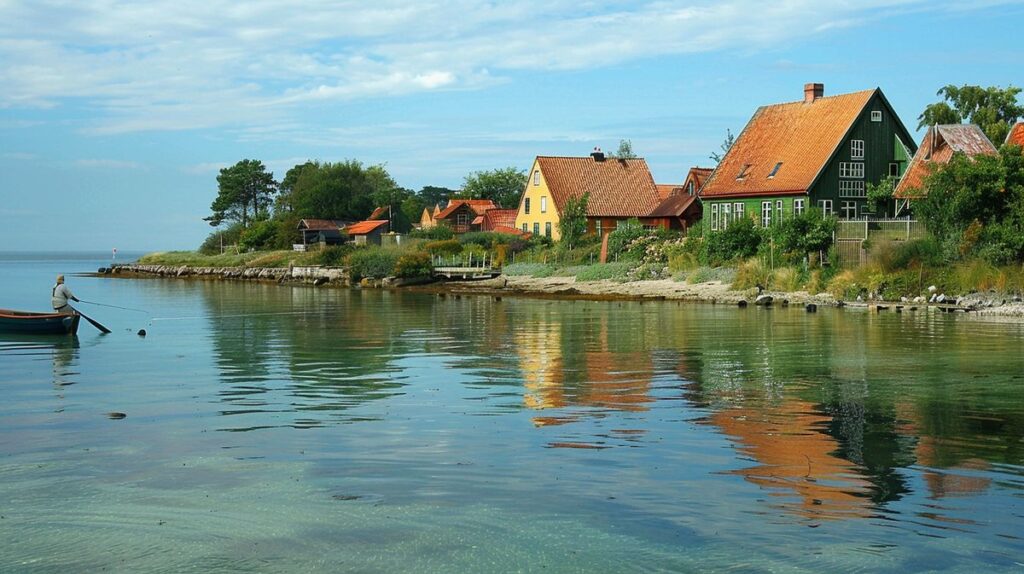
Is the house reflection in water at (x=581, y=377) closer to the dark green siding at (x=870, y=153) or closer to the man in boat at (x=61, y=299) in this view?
the man in boat at (x=61, y=299)

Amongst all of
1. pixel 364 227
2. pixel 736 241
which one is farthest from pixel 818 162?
pixel 364 227

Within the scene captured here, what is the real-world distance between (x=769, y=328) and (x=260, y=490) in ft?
76.0

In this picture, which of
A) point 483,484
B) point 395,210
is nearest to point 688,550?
point 483,484

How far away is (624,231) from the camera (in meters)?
58.2

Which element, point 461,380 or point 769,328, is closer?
point 461,380

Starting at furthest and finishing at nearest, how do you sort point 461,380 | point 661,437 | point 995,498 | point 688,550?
1. point 461,380
2. point 661,437
3. point 995,498
4. point 688,550

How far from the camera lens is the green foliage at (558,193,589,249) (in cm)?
6300

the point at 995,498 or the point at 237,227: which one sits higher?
the point at 237,227

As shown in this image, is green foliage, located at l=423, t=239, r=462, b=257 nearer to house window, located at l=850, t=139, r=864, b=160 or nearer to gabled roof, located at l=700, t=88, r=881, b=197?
gabled roof, located at l=700, t=88, r=881, b=197

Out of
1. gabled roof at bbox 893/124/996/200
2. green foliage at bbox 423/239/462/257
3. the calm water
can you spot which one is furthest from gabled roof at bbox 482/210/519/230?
the calm water

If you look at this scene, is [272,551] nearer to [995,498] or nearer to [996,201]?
[995,498]

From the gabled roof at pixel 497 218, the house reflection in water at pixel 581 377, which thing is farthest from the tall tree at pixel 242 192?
the house reflection in water at pixel 581 377

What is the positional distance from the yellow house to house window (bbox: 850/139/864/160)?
805 inches

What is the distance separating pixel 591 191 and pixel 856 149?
81.1 ft
